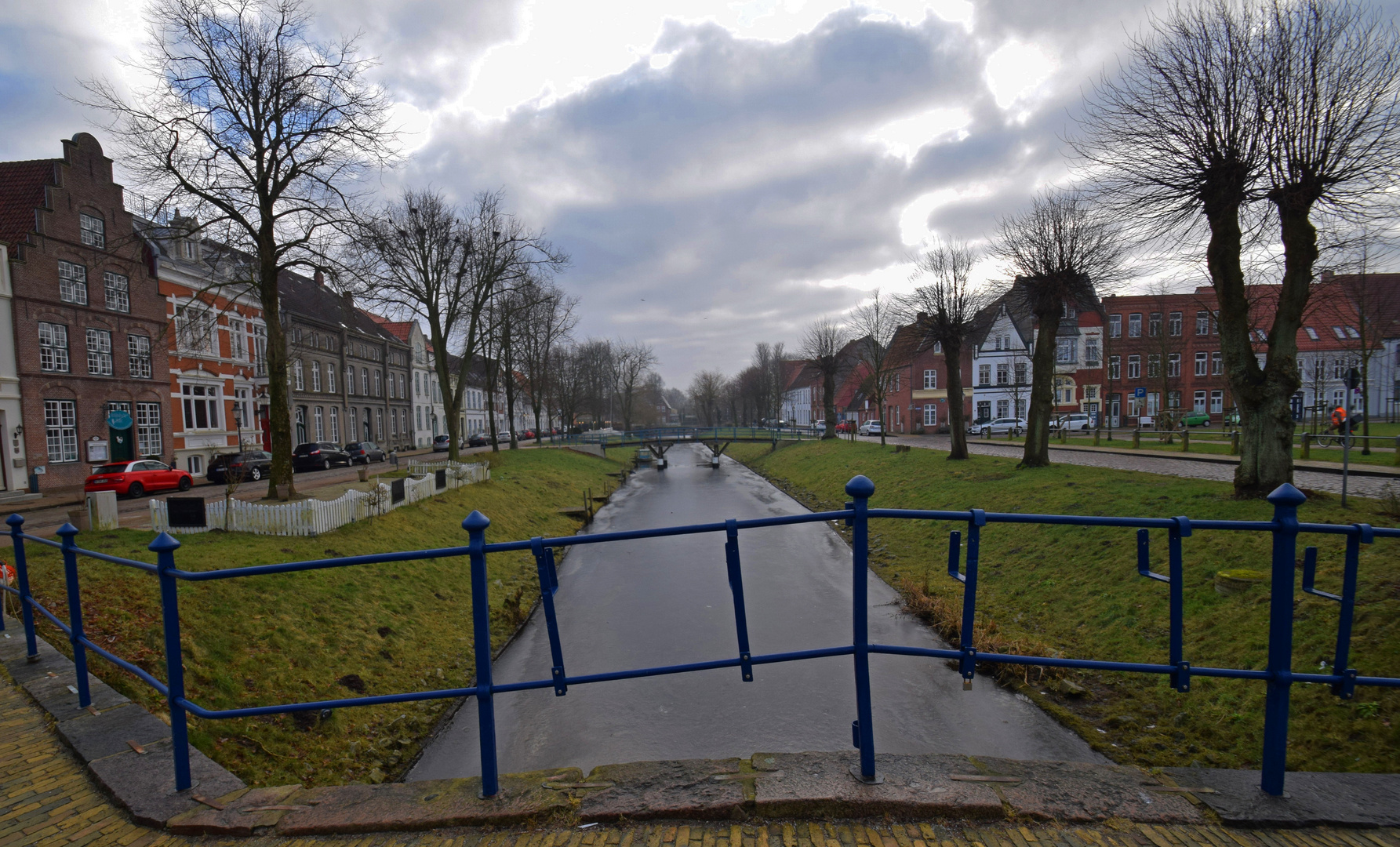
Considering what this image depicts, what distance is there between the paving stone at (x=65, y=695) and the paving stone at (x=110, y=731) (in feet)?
0.47

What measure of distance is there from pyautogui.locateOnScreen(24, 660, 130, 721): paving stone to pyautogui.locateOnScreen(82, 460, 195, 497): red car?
786 inches

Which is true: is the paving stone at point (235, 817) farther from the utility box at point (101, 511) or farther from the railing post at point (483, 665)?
the utility box at point (101, 511)

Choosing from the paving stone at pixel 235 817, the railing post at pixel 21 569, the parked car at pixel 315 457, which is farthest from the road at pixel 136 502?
the paving stone at pixel 235 817

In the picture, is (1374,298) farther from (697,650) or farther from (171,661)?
(171,661)

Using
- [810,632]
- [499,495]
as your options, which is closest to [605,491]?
[499,495]

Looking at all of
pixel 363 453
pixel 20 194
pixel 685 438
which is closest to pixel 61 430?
pixel 20 194

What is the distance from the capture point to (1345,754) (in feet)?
17.1

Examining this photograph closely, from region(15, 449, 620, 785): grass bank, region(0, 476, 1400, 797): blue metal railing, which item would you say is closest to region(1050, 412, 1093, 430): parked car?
region(15, 449, 620, 785): grass bank

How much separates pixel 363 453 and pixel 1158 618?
39103 millimetres

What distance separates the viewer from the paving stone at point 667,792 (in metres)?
2.99

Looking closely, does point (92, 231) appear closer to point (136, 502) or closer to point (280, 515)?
point (136, 502)

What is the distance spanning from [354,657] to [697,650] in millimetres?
5039

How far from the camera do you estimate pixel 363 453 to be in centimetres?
3809

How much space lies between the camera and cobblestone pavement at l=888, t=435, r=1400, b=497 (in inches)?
481
